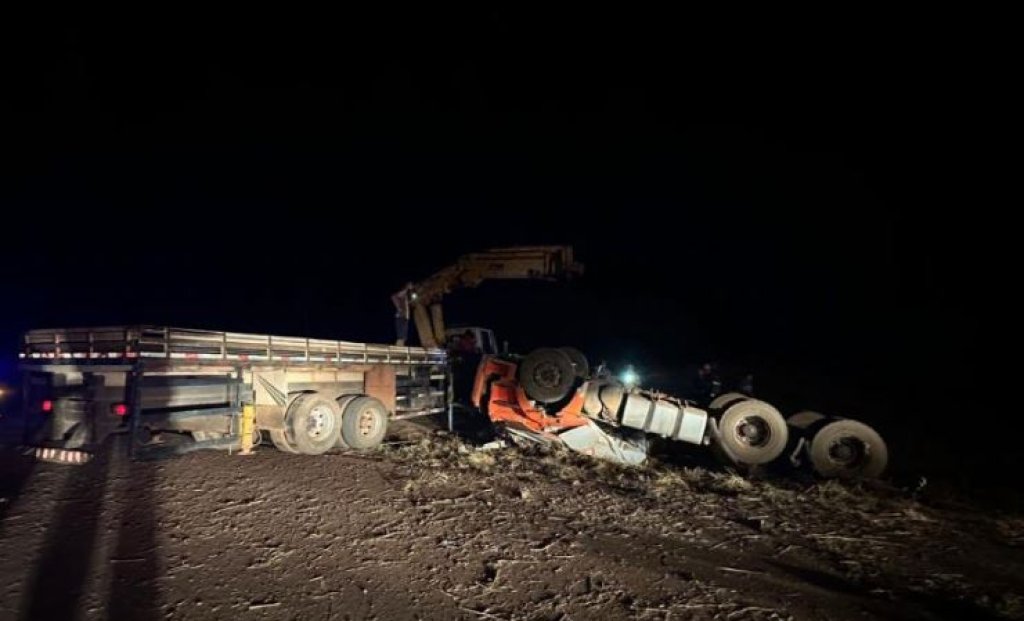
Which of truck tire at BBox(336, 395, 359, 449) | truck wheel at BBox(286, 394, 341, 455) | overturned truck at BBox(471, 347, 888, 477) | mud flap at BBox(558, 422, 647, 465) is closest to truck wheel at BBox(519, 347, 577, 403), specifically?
overturned truck at BBox(471, 347, 888, 477)

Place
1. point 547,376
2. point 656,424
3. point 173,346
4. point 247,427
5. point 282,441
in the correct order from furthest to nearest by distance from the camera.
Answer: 1. point 547,376
2. point 656,424
3. point 282,441
4. point 247,427
5. point 173,346

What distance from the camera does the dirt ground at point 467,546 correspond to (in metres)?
4.02

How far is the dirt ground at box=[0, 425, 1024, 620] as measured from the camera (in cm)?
402

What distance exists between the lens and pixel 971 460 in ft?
35.9

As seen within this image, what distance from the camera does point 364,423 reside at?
892 centimetres

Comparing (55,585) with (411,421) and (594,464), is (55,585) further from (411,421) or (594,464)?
(411,421)

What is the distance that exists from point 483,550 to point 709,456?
21.5 ft

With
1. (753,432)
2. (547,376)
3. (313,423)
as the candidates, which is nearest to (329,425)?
(313,423)

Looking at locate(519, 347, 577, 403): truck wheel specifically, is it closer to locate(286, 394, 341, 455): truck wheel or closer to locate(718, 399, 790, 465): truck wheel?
locate(718, 399, 790, 465): truck wheel

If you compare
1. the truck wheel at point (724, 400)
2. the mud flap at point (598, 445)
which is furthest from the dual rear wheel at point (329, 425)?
the truck wheel at point (724, 400)

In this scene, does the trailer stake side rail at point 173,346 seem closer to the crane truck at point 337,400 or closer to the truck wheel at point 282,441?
the crane truck at point 337,400

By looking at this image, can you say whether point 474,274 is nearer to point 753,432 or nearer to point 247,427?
point 247,427

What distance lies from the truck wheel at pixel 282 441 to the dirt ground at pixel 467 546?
248mm

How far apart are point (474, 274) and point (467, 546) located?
7.82 m
